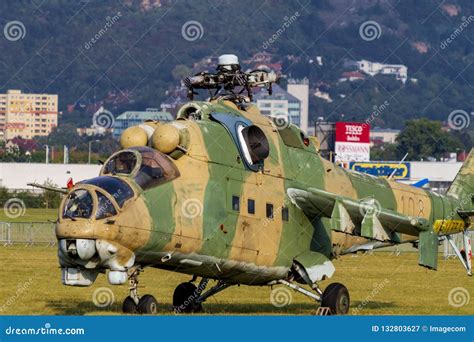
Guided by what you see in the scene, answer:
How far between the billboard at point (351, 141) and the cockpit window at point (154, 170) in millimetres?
110711

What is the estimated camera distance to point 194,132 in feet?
86.2

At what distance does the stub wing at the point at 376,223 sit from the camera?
27234mm

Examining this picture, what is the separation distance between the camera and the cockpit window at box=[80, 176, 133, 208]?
24266 millimetres

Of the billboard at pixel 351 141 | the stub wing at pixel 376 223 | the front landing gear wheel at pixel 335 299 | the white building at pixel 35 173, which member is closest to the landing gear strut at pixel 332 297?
the front landing gear wheel at pixel 335 299

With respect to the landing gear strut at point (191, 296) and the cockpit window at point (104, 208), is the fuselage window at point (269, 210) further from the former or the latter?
the cockpit window at point (104, 208)

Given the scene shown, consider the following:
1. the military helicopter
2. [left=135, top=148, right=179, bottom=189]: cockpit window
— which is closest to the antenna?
the military helicopter

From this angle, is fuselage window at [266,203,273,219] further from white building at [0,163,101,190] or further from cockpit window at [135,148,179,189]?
white building at [0,163,101,190]

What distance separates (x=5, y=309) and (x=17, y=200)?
7069cm

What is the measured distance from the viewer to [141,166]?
2512cm

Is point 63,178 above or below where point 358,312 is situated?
below

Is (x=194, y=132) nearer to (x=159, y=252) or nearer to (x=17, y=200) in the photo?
(x=159, y=252)

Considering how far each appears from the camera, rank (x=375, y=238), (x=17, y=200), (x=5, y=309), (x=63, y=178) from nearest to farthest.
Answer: (x=375, y=238) < (x=5, y=309) < (x=17, y=200) < (x=63, y=178)

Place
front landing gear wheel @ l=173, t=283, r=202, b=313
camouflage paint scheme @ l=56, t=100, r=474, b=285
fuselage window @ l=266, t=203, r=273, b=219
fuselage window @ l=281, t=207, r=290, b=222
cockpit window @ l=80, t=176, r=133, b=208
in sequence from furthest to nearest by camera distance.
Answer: front landing gear wheel @ l=173, t=283, r=202, b=313, fuselage window @ l=281, t=207, r=290, b=222, fuselage window @ l=266, t=203, r=273, b=219, camouflage paint scheme @ l=56, t=100, r=474, b=285, cockpit window @ l=80, t=176, r=133, b=208

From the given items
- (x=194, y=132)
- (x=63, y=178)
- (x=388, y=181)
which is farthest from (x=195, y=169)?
(x=63, y=178)
